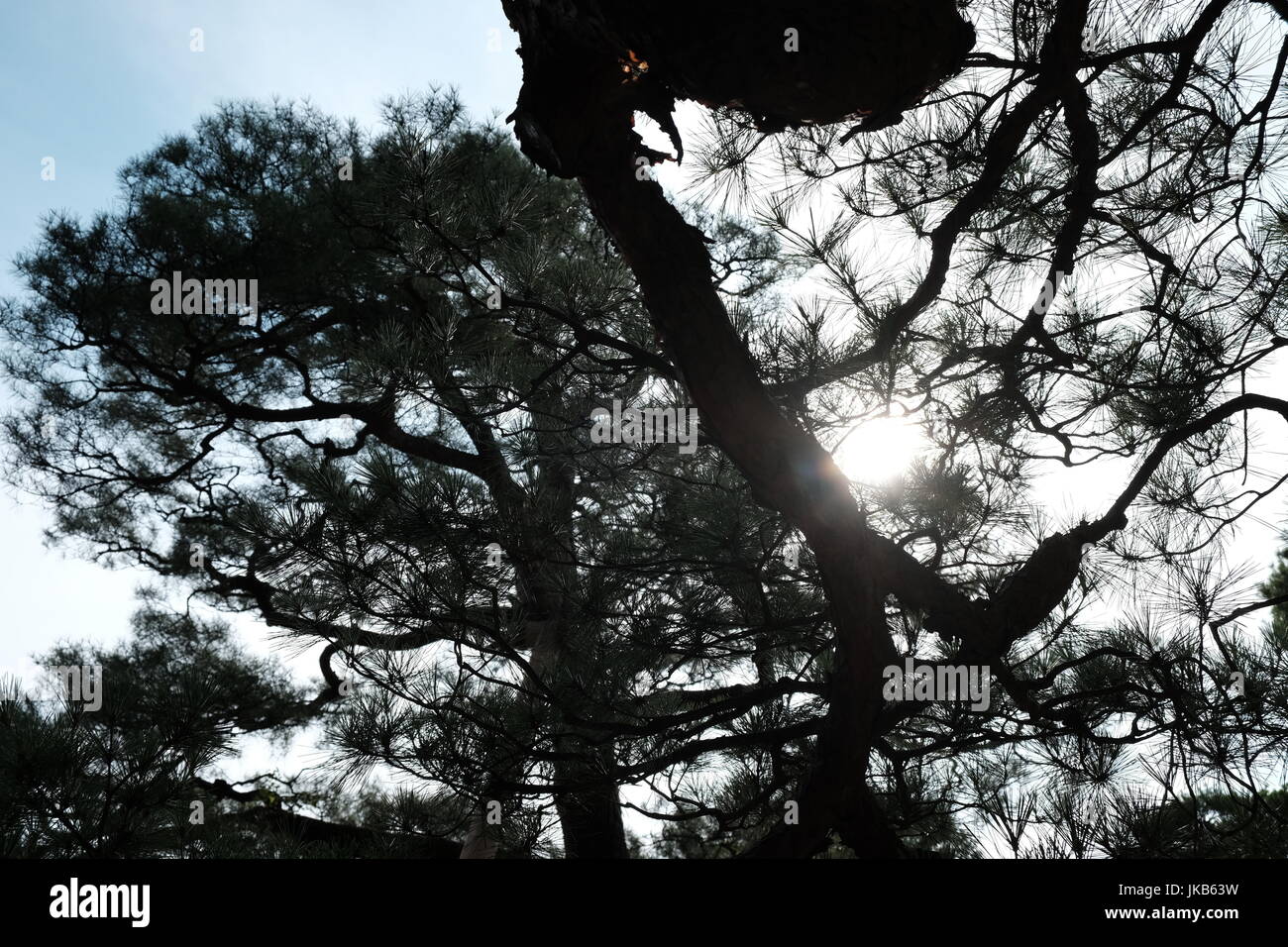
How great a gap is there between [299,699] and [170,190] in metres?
1.80

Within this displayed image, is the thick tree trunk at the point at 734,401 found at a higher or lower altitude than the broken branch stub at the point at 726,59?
lower

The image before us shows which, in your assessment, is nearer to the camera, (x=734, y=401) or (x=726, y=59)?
(x=726, y=59)

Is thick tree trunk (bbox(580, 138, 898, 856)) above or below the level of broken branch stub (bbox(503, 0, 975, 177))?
below

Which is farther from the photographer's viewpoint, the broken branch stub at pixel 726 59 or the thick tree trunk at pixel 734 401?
the thick tree trunk at pixel 734 401

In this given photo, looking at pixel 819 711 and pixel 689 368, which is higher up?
pixel 689 368

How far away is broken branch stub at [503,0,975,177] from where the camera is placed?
84cm

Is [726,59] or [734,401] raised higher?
[726,59]

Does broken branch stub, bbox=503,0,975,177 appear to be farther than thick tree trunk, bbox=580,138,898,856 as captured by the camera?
No

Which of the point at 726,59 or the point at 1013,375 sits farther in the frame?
the point at 1013,375

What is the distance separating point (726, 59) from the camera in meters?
0.86

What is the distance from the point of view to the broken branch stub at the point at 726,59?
2.77 ft
